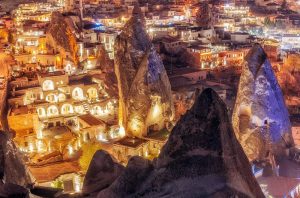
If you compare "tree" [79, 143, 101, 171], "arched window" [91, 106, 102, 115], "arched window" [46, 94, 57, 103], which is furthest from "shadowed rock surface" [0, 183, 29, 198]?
"arched window" [46, 94, 57, 103]

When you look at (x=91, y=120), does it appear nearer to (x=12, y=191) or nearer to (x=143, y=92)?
(x=143, y=92)

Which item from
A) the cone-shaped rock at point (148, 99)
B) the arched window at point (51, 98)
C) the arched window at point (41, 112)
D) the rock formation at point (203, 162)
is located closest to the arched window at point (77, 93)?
the arched window at point (51, 98)

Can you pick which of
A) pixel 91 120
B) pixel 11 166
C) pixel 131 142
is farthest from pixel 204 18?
pixel 11 166

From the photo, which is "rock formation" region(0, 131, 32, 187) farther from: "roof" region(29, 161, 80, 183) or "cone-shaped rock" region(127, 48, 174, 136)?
"cone-shaped rock" region(127, 48, 174, 136)

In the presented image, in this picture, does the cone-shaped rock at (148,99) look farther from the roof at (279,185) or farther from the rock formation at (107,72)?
the roof at (279,185)

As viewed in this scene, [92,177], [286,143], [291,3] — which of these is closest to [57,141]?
[286,143]
